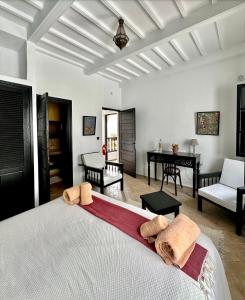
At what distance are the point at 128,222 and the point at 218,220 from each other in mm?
1886

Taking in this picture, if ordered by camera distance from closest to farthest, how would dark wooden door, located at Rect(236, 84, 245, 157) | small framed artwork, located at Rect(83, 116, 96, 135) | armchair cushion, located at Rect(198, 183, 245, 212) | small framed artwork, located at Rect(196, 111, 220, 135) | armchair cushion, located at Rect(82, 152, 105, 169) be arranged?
armchair cushion, located at Rect(198, 183, 245, 212) → dark wooden door, located at Rect(236, 84, 245, 157) → small framed artwork, located at Rect(196, 111, 220, 135) → armchair cushion, located at Rect(82, 152, 105, 169) → small framed artwork, located at Rect(83, 116, 96, 135)

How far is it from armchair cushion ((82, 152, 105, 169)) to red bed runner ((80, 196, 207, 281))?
2.26 m

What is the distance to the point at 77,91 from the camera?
4168 millimetres

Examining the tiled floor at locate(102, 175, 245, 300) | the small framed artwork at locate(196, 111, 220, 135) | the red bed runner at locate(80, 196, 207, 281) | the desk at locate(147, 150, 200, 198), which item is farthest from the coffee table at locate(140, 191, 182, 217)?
the small framed artwork at locate(196, 111, 220, 135)

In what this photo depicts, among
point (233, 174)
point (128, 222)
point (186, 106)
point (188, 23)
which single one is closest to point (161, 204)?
point (128, 222)

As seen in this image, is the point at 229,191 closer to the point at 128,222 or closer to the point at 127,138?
the point at 128,222

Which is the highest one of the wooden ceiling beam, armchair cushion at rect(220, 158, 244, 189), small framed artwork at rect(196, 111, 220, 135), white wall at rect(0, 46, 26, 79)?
the wooden ceiling beam

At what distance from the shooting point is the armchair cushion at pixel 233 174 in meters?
2.80

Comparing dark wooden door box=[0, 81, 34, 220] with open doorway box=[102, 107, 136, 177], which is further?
open doorway box=[102, 107, 136, 177]

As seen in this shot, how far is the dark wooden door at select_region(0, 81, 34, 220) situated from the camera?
8.41ft

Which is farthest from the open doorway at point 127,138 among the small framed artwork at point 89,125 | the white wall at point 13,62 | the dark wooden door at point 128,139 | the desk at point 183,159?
the white wall at point 13,62

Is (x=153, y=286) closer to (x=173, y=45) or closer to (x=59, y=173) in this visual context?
(x=173, y=45)

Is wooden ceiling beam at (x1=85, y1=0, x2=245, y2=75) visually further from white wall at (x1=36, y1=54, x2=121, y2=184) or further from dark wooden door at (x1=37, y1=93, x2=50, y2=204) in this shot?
dark wooden door at (x1=37, y1=93, x2=50, y2=204)

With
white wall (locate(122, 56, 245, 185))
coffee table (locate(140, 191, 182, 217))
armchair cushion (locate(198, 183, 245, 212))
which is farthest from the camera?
white wall (locate(122, 56, 245, 185))
